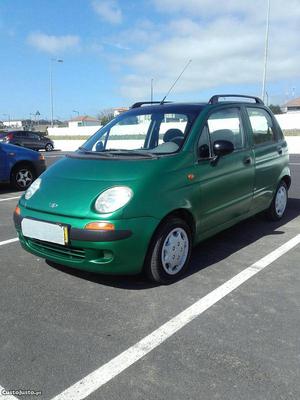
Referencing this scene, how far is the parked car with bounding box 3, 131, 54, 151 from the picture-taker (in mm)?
27450

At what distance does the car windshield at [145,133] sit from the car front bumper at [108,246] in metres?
0.90

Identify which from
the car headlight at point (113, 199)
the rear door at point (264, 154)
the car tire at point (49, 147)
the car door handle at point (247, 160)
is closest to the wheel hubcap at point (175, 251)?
the car headlight at point (113, 199)

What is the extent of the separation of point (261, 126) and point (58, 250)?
321 centimetres

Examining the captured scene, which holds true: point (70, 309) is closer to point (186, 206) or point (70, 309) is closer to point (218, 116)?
point (186, 206)

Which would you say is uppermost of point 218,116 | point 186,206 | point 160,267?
point 218,116

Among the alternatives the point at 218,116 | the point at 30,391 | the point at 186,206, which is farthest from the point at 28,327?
the point at 218,116

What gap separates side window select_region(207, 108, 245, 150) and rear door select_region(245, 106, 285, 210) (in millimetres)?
260

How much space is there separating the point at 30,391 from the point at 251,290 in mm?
2088

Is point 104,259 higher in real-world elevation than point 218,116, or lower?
lower

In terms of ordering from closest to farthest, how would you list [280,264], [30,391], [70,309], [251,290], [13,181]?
[30,391]
[70,309]
[251,290]
[280,264]
[13,181]

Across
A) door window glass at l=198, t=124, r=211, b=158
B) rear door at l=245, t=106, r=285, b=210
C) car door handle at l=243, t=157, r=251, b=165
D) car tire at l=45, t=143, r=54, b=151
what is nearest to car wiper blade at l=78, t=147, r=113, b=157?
door window glass at l=198, t=124, r=211, b=158

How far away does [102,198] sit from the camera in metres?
3.50

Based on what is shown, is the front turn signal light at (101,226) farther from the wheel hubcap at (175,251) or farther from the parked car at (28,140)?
the parked car at (28,140)

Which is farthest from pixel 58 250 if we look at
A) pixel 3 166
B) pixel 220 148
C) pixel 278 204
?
pixel 3 166
